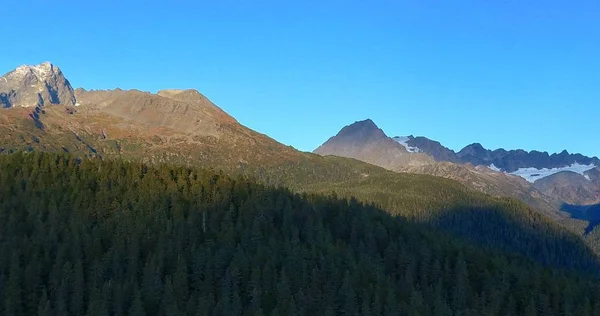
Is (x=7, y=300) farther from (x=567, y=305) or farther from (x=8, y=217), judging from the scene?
(x=567, y=305)

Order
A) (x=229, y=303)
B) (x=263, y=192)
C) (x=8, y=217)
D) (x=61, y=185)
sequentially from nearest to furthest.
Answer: (x=229, y=303)
(x=8, y=217)
(x=61, y=185)
(x=263, y=192)

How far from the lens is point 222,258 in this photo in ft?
468

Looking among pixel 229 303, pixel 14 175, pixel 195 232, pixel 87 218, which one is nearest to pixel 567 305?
pixel 229 303

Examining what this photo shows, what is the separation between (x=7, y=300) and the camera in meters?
114

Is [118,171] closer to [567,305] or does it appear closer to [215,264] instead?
[215,264]

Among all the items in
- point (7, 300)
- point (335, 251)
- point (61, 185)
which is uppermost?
point (61, 185)

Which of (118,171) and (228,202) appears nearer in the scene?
(228,202)

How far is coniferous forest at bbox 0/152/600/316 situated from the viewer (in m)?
124

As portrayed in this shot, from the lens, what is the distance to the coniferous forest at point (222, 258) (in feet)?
407

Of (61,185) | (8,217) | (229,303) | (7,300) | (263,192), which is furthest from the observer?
(263,192)

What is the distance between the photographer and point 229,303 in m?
122

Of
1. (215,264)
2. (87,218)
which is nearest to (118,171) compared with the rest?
(87,218)

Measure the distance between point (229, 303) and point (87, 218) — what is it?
5570 centimetres

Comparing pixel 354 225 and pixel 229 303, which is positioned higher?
pixel 354 225
